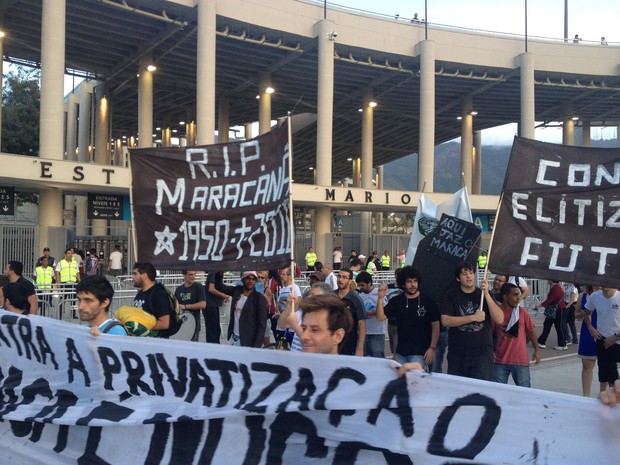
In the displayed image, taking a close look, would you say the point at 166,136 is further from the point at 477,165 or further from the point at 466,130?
the point at 477,165

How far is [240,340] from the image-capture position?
816 cm

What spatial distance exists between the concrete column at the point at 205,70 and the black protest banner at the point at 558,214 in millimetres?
22577

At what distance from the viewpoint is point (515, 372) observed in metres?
7.22

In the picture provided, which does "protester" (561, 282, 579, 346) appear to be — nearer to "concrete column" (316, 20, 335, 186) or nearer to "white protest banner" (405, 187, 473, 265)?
"white protest banner" (405, 187, 473, 265)

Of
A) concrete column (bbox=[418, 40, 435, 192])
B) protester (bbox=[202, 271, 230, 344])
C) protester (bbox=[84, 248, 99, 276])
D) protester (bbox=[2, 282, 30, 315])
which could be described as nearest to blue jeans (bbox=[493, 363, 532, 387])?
protester (bbox=[202, 271, 230, 344])

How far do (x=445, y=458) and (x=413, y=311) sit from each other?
3.71m

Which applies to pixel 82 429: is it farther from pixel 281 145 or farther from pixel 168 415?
pixel 281 145

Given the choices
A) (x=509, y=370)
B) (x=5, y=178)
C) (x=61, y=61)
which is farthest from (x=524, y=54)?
(x=509, y=370)

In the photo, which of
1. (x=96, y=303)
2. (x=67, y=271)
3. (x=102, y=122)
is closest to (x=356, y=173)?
(x=102, y=122)

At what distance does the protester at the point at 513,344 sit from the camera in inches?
284

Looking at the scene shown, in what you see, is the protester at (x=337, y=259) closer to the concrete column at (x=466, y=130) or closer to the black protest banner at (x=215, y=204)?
the concrete column at (x=466, y=130)

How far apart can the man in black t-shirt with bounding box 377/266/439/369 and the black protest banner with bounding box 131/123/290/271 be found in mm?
2079

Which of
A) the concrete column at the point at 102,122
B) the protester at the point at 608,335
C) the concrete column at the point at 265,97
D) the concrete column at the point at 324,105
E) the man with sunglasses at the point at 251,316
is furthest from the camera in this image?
the concrete column at the point at 102,122

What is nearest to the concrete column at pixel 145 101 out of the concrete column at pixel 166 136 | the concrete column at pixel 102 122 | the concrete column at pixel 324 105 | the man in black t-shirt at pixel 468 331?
the concrete column at pixel 102 122
